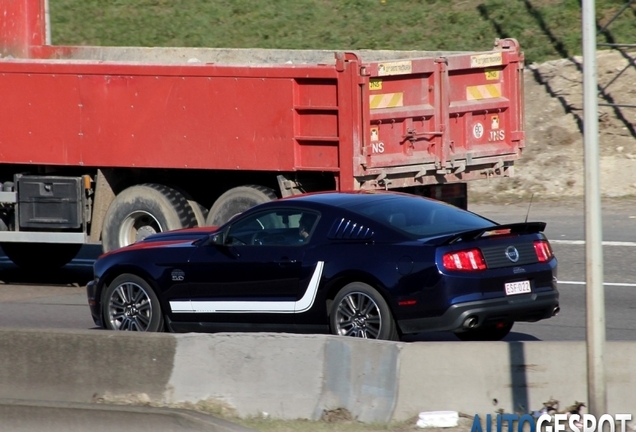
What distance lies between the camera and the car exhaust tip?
368 inches

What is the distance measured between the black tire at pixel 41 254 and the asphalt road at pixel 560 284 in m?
0.17

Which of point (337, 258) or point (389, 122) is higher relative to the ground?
point (389, 122)

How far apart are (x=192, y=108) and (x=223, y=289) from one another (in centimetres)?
404

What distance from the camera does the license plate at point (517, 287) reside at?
954cm

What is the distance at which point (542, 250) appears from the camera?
991 cm

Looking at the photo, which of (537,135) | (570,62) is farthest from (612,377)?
(570,62)

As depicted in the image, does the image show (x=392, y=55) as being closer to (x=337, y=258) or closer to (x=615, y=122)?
(x=337, y=258)

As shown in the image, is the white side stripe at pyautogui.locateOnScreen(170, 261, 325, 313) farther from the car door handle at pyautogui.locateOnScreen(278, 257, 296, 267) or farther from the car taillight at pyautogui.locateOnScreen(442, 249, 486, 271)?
the car taillight at pyautogui.locateOnScreen(442, 249, 486, 271)

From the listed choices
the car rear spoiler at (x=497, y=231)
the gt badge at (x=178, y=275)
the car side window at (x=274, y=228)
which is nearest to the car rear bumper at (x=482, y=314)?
the car rear spoiler at (x=497, y=231)

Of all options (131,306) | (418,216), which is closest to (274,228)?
(418,216)

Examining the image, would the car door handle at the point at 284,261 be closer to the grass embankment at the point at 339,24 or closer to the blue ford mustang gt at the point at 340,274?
the blue ford mustang gt at the point at 340,274

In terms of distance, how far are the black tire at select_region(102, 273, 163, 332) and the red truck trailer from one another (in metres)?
3.11

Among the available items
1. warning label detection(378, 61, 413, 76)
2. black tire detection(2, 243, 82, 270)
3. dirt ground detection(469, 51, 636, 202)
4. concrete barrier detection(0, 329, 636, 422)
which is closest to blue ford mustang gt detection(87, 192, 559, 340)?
concrete barrier detection(0, 329, 636, 422)

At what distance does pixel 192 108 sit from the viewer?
13930 mm
